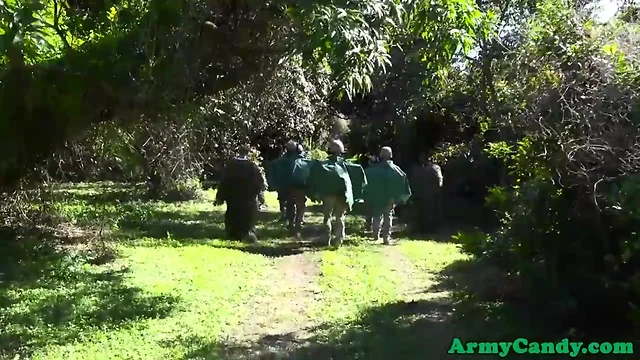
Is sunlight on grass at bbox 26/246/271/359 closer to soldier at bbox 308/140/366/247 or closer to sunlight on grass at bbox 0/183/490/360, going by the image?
sunlight on grass at bbox 0/183/490/360

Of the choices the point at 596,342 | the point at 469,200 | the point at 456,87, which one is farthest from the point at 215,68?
the point at 469,200

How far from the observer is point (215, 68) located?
9664mm

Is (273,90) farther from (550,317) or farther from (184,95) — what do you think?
(550,317)

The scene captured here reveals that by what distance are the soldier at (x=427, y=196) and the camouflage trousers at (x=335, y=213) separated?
12.6 ft

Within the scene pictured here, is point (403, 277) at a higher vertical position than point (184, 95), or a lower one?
lower

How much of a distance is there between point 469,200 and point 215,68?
1180 cm

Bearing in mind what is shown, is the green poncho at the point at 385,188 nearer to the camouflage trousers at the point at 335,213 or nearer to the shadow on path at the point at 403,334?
the camouflage trousers at the point at 335,213

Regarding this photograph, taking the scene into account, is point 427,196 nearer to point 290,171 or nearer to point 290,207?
point 290,207

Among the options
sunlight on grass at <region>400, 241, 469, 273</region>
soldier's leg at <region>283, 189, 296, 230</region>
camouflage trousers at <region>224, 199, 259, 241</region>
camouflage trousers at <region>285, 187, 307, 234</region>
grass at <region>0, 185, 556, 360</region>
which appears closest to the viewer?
grass at <region>0, 185, 556, 360</region>

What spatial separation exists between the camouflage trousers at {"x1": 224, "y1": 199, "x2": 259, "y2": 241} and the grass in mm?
323

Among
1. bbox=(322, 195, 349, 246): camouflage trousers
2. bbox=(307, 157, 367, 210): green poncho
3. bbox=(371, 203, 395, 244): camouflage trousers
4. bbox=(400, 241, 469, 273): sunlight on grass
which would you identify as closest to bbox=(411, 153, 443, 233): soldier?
bbox=(400, 241, 469, 273): sunlight on grass

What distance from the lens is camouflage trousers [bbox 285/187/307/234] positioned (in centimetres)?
1625

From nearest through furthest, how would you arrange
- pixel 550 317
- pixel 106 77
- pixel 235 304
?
pixel 550 317 < pixel 106 77 < pixel 235 304

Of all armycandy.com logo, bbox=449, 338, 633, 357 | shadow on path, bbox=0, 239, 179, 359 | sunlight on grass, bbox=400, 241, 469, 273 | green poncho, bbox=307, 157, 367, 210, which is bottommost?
shadow on path, bbox=0, 239, 179, 359
